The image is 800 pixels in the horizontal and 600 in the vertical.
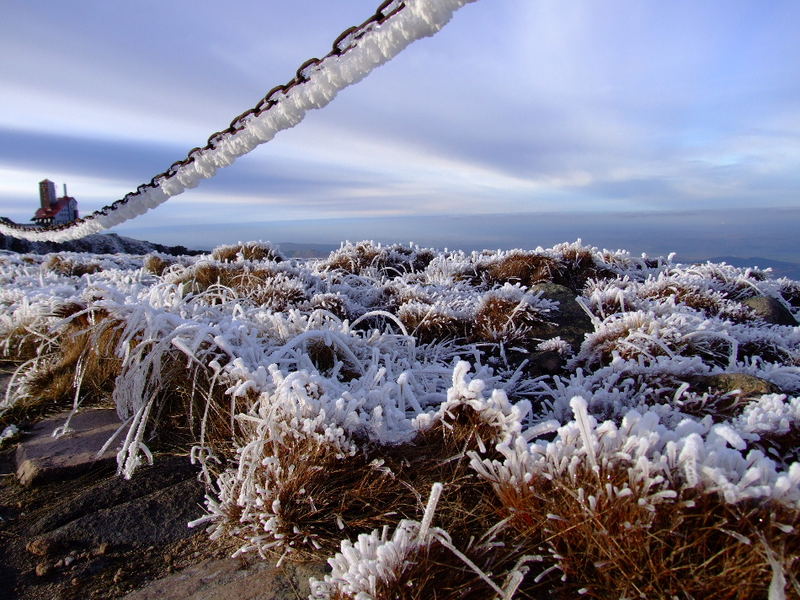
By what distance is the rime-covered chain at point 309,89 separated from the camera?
1.85 meters

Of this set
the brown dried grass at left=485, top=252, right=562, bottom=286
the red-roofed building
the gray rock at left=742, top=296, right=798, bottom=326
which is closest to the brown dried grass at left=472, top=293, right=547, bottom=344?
the brown dried grass at left=485, top=252, right=562, bottom=286

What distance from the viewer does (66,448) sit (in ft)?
8.93

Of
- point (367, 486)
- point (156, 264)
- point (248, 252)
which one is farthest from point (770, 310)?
point (156, 264)

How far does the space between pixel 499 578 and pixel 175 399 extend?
2.10 meters

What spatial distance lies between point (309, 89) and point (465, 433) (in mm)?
1639

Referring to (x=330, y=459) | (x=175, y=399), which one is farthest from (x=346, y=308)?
(x=330, y=459)

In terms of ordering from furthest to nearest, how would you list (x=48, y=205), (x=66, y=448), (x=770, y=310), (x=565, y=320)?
(x=48, y=205) < (x=770, y=310) < (x=565, y=320) < (x=66, y=448)

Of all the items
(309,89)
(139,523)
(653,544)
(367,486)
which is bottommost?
(139,523)

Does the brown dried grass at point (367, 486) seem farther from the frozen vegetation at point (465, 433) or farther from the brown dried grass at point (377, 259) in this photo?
the brown dried grass at point (377, 259)

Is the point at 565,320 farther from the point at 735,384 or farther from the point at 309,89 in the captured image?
the point at 309,89

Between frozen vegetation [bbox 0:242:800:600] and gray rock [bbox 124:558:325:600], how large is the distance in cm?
6

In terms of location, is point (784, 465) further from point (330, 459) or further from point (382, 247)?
point (382, 247)

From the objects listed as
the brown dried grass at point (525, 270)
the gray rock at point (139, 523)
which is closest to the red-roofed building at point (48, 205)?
the brown dried grass at point (525, 270)

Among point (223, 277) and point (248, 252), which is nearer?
point (223, 277)
